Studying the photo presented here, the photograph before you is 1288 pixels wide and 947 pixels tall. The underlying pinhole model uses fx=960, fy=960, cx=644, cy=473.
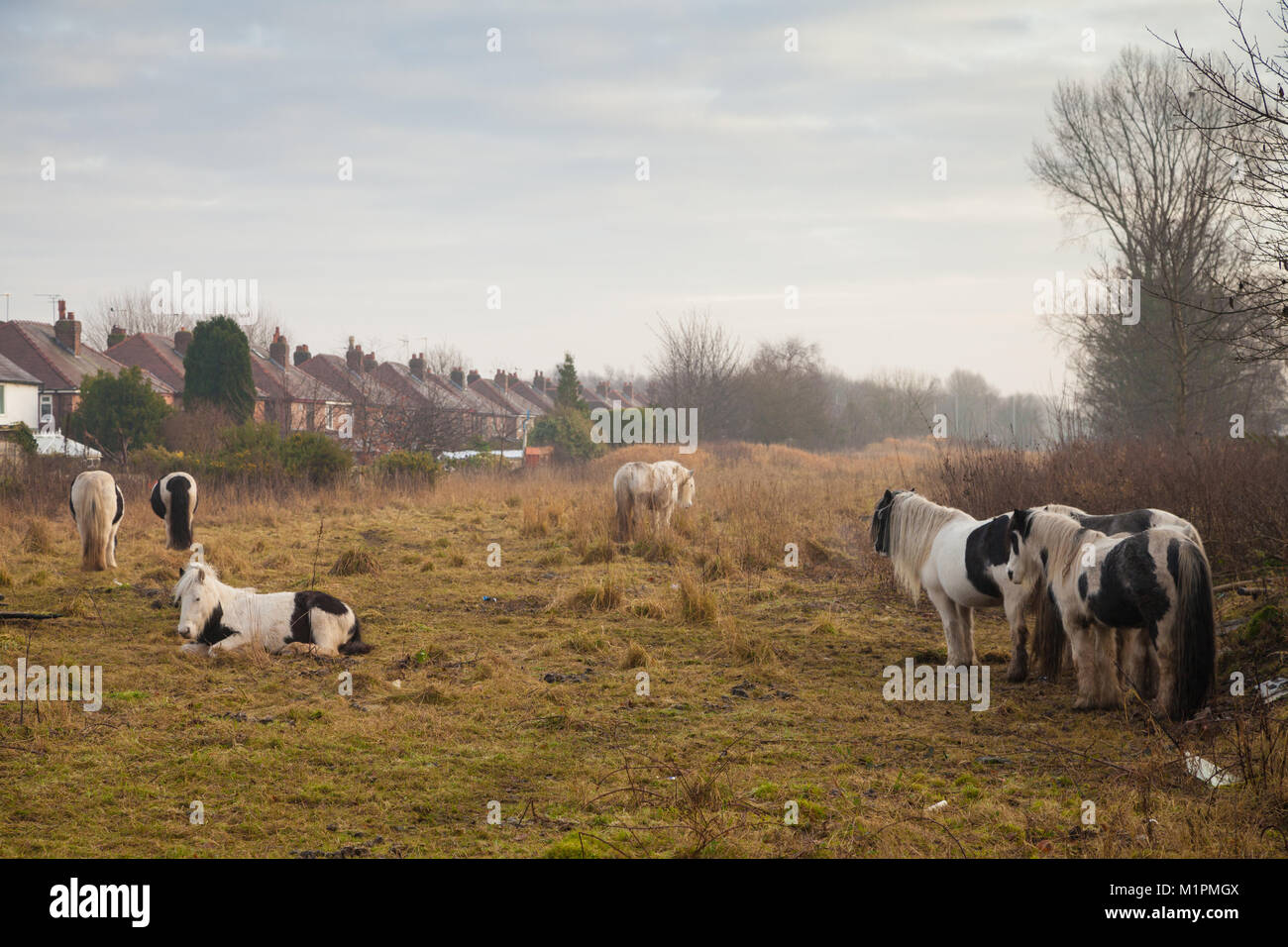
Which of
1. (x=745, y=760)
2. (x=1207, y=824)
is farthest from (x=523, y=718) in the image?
(x=1207, y=824)

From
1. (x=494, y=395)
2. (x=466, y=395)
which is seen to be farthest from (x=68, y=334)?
(x=494, y=395)

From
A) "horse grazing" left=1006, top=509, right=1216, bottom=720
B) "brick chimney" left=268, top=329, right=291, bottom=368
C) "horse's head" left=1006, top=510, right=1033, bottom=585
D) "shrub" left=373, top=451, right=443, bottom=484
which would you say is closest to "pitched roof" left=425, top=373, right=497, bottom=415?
"brick chimney" left=268, top=329, right=291, bottom=368

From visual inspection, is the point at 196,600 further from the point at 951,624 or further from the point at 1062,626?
the point at 1062,626

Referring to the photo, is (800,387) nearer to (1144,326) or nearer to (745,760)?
(1144,326)

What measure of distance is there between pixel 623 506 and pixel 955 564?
8391 millimetres

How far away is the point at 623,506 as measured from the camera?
15594 mm

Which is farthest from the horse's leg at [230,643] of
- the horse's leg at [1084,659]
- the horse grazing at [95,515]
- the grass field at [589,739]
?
the horse's leg at [1084,659]

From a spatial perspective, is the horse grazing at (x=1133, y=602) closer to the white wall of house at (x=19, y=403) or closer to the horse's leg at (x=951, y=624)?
the horse's leg at (x=951, y=624)

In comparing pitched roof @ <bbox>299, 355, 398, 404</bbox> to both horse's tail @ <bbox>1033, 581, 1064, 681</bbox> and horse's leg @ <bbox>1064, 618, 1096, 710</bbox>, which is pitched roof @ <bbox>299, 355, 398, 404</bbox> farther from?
horse's leg @ <bbox>1064, 618, 1096, 710</bbox>

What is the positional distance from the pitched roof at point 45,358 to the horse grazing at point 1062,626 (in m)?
42.6

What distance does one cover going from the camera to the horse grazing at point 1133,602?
5805mm

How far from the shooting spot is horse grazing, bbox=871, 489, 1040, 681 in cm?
732

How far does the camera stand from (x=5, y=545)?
Result: 1412 centimetres

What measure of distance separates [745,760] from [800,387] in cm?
4372
